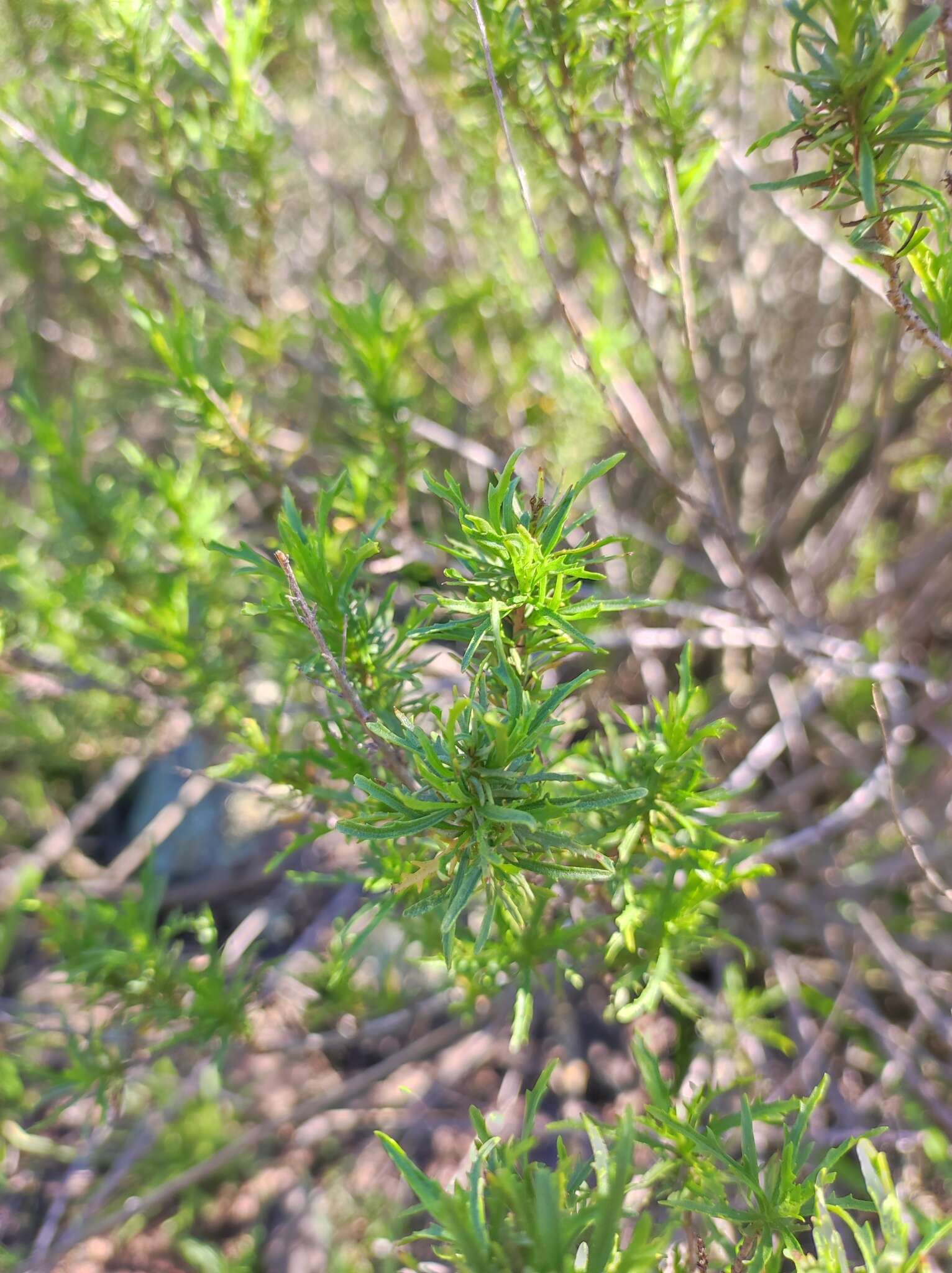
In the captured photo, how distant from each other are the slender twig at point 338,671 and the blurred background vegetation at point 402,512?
0.17 meters

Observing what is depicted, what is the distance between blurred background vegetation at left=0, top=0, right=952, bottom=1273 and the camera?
1.37 meters

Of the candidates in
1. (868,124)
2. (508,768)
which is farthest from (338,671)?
(868,124)

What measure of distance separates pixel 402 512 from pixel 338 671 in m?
0.68

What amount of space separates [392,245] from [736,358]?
1.08m

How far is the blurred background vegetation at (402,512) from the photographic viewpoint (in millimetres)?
1365

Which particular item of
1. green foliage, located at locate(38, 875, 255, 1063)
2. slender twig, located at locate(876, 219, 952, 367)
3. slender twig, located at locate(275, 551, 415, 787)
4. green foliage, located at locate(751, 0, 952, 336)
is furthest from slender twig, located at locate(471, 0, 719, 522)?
green foliage, located at locate(38, 875, 255, 1063)

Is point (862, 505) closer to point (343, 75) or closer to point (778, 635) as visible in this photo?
point (778, 635)

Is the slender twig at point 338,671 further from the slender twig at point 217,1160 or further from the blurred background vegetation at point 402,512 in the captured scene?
the slender twig at point 217,1160

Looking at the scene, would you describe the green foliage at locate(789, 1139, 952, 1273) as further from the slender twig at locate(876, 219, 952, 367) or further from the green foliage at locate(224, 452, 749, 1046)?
the slender twig at locate(876, 219, 952, 367)

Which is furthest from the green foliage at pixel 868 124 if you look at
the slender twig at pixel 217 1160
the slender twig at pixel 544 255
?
the slender twig at pixel 217 1160

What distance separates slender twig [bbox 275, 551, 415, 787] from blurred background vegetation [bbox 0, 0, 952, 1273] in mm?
170

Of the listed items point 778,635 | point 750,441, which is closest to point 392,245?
point 750,441

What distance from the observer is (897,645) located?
84.4 inches

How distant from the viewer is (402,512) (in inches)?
59.4
